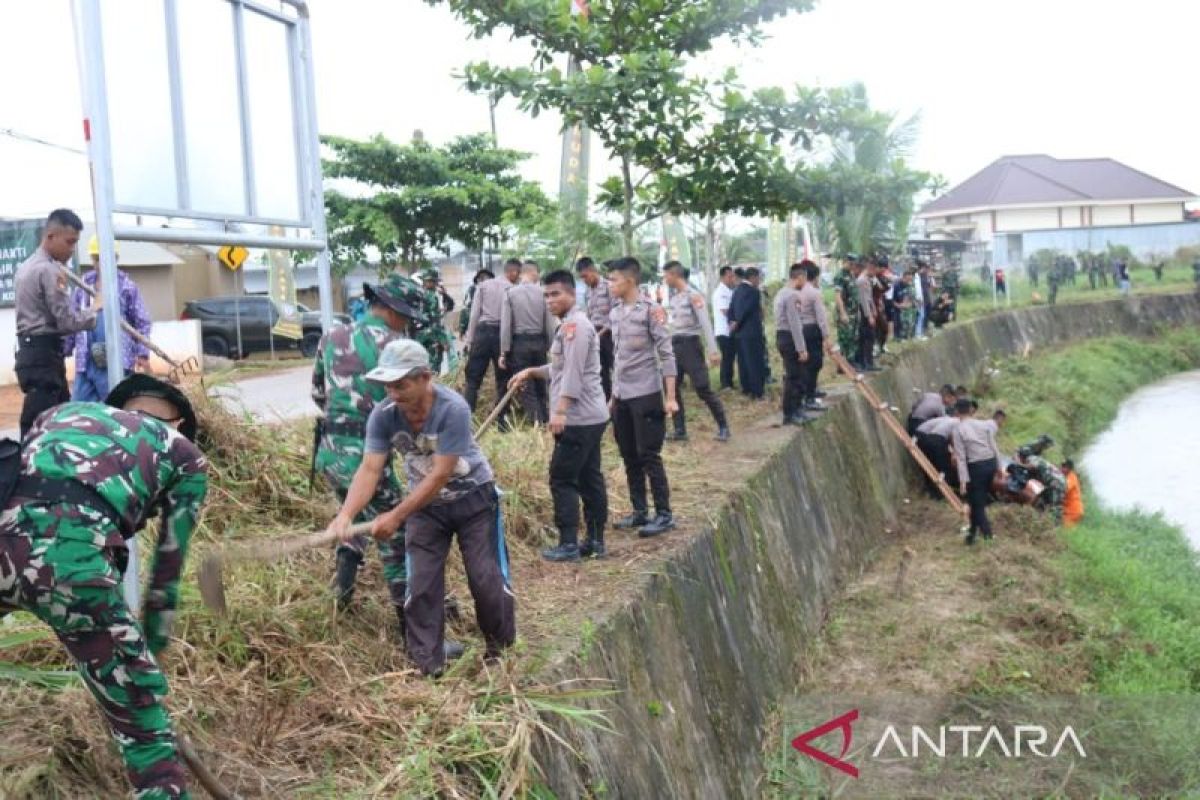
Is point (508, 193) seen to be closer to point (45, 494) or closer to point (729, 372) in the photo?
point (729, 372)

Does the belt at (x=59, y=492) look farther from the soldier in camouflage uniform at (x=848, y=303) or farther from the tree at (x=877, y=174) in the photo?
the soldier in camouflage uniform at (x=848, y=303)

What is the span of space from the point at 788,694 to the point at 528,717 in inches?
173

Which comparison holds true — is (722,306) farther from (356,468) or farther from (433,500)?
(433,500)

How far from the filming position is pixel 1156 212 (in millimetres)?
58062

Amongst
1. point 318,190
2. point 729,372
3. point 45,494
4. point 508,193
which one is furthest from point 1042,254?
point 45,494

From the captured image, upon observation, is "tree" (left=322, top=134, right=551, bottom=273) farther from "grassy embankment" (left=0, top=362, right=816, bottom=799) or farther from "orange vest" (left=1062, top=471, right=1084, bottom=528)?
"grassy embankment" (left=0, top=362, right=816, bottom=799)

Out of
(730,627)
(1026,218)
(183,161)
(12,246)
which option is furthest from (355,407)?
(1026,218)

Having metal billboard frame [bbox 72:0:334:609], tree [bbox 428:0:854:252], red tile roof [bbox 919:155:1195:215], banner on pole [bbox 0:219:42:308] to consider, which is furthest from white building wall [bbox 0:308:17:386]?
red tile roof [bbox 919:155:1195:215]

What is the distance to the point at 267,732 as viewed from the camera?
3.98m

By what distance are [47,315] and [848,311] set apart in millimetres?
11766

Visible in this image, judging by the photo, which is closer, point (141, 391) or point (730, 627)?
point (141, 391)

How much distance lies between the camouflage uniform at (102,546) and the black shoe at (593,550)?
139 inches

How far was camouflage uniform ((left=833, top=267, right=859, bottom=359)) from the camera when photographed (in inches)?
601

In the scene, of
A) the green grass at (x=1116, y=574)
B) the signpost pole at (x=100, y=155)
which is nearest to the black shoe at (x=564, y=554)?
the signpost pole at (x=100, y=155)
